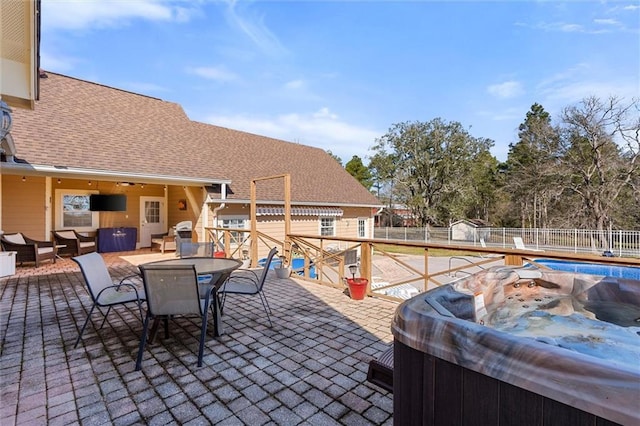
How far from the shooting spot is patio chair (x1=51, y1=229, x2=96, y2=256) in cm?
825

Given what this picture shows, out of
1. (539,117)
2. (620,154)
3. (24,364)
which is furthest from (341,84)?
(539,117)

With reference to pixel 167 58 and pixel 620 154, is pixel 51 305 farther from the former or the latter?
pixel 620 154

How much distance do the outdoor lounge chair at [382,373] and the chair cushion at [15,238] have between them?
8.67 meters

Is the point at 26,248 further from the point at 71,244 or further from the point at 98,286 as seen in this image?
the point at 98,286

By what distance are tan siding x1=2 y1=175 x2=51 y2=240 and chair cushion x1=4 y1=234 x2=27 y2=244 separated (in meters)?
0.99

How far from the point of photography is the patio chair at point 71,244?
8250 mm

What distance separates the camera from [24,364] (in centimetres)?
278

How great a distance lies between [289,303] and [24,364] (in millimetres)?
2906

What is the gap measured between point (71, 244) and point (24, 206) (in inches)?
61.1

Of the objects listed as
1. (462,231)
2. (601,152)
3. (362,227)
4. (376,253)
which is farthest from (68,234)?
(601,152)

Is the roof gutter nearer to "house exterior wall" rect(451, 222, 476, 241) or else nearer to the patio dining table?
the patio dining table

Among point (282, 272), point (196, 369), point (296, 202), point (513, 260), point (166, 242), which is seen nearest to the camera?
point (196, 369)

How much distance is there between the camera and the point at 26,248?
693 centimetres

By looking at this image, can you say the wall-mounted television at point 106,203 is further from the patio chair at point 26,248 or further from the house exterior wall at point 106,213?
the patio chair at point 26,248
